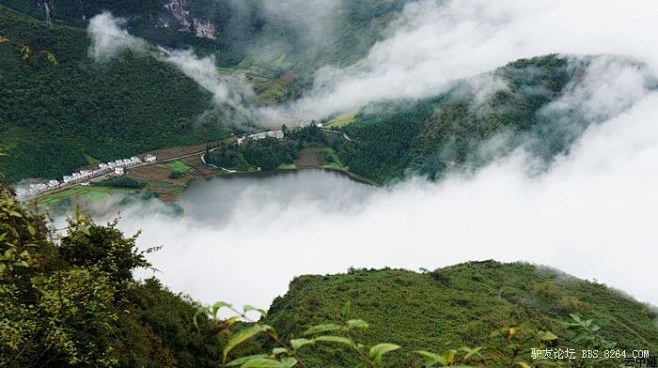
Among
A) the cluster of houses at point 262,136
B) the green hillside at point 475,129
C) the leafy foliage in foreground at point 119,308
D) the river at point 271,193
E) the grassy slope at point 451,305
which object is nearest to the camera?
the leafy foliage in foreground at point 119,308

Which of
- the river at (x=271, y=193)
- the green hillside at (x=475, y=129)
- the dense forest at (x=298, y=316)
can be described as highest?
the green hillside at (x=475, y=129)

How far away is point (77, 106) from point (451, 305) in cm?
16196

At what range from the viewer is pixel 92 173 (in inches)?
5719

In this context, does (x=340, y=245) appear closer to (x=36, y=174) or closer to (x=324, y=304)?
(x=36, y=174)

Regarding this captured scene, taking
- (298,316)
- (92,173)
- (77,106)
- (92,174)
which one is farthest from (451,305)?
(77,106)

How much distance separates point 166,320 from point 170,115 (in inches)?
6996

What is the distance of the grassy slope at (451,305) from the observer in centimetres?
3894

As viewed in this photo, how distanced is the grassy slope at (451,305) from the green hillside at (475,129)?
363ft

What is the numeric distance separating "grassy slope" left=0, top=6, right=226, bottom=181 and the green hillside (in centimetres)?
5971

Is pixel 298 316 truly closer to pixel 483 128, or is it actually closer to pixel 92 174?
pixel 92 174

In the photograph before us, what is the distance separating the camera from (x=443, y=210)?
178 metres

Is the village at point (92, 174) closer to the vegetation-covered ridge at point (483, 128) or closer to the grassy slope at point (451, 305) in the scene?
the vegetation-covered ridge at point (483, 128)

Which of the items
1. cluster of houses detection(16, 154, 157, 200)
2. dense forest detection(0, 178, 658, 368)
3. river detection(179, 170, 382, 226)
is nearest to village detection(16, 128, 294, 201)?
cluster of houses detection(16, 154, 157, 200)

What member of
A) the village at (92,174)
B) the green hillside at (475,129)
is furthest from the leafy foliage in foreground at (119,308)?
the green hillside at (475,129)
